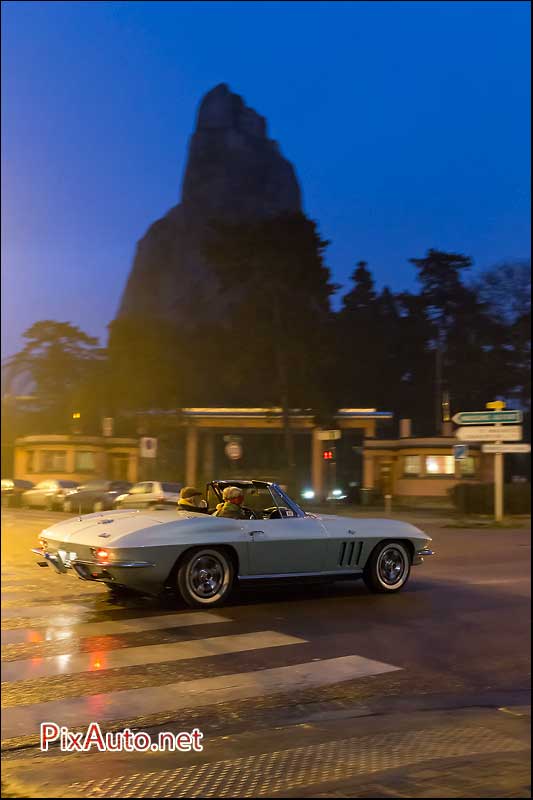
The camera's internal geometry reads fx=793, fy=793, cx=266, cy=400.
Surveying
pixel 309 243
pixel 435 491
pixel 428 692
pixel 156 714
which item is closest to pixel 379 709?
pixel 428 692

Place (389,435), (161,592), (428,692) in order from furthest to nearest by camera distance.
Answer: (428,692) < (389,435) < (161,592)

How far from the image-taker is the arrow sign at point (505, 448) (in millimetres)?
2492

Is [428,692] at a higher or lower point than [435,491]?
lower

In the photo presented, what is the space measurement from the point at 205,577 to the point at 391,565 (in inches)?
20.1

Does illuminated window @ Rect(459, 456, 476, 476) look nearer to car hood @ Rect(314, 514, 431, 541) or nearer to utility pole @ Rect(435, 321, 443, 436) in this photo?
utility pole @ Rect(435, 321, 443, 436)

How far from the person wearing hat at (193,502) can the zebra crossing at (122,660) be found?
0.32 meters

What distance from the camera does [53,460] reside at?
2.48m

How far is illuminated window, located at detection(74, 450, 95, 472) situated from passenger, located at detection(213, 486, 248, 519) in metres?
0.49

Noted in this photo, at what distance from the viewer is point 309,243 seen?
254cm

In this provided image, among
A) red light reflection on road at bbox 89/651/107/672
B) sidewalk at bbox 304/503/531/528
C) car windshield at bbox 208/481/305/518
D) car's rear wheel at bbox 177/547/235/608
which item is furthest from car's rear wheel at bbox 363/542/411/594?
red light reflection on road at bbox 89/651/107/672

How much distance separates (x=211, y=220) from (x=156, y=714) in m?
4.02

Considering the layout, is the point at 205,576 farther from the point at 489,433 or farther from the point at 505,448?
the point at 505,448

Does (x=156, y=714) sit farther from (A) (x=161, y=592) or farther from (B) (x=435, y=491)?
(A) (x=161, y=592)

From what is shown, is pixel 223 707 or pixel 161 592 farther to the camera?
pixel 223 707
